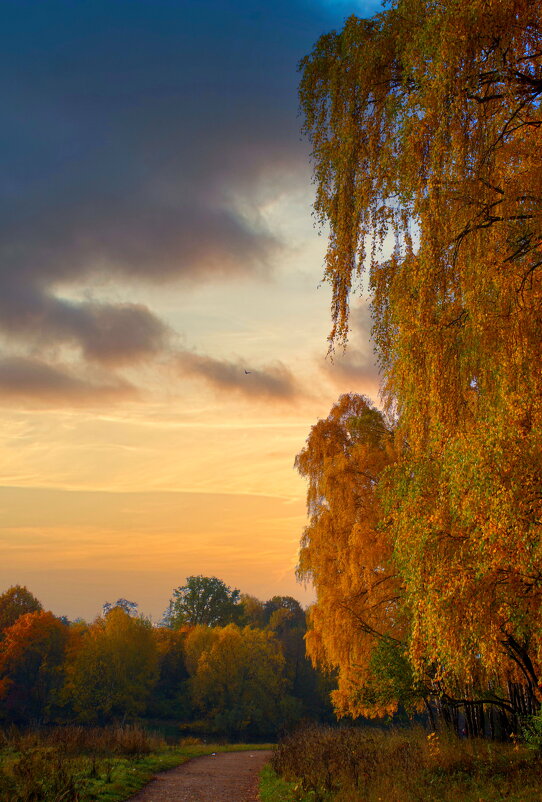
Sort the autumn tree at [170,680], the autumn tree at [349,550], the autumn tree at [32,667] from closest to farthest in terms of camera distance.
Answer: the autumn tree at [349,550] < the autumn tree at [32,667] < the autumn tree at [170,680]

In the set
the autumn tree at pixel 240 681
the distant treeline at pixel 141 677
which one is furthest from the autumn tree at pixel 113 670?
the autumn tree at pixel 240 681

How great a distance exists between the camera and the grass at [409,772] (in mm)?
9648

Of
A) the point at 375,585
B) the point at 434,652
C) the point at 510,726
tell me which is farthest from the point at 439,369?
the point at 375,585

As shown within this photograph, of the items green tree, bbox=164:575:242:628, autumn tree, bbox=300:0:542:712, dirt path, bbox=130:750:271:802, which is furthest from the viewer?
green tree, bbox=164:575:242:628

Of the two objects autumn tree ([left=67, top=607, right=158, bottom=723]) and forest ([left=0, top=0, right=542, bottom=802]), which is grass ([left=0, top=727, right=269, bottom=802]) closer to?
forest ([left=0, top=0, right=542, bottom=802])

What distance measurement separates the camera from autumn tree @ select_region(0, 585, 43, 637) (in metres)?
54.2

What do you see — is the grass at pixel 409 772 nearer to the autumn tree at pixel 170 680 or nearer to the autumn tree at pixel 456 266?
the autumn tree at pixel 456 266

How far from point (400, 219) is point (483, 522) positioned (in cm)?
378

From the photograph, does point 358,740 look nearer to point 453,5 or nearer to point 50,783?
point 50,783

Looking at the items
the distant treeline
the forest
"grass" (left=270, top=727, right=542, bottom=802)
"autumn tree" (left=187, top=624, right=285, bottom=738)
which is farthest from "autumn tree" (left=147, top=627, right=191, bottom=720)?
the forest

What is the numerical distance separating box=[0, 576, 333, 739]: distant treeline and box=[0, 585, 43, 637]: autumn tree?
0.08 metres

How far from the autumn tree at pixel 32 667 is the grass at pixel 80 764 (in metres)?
30.1

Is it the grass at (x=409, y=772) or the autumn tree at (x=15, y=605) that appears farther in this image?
the autumn tree at (x=15, y=605)

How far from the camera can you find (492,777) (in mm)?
10297
